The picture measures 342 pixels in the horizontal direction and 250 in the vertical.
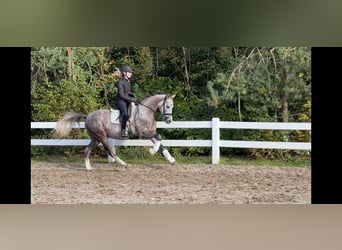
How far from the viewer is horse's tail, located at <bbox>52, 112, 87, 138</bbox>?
6.32 meters

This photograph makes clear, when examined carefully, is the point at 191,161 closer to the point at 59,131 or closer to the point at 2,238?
the point at 59,131

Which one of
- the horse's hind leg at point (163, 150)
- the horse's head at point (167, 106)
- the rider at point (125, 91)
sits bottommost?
the horse's hind leg at point (163, 150)

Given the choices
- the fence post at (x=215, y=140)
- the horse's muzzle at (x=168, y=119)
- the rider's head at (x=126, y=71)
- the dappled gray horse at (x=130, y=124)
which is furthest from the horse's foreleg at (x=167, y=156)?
the rider's head at (x=126, y=71)

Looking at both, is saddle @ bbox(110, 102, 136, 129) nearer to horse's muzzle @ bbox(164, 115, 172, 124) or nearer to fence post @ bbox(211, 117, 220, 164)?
horse's muzzle @ bbox(164, 115, 172, 124)

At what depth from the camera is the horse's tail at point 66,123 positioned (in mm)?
6320

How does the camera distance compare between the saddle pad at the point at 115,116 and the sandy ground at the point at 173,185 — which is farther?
the saddle pad at the point at 115,116

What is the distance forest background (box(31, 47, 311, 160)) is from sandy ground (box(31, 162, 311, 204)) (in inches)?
7.7

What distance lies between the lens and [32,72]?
630 cm

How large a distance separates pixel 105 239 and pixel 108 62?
2.00 m

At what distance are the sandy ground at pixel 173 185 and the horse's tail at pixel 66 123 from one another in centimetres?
37

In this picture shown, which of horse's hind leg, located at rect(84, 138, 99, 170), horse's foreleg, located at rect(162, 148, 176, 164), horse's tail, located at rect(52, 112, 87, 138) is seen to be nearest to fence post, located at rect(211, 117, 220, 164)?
horse's foreleg, located at rect(162, 148, 176, 164)

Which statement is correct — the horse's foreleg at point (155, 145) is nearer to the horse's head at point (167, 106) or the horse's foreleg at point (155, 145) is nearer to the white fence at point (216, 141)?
the white fence at point (216, 141)

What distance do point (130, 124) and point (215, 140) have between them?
932mm
